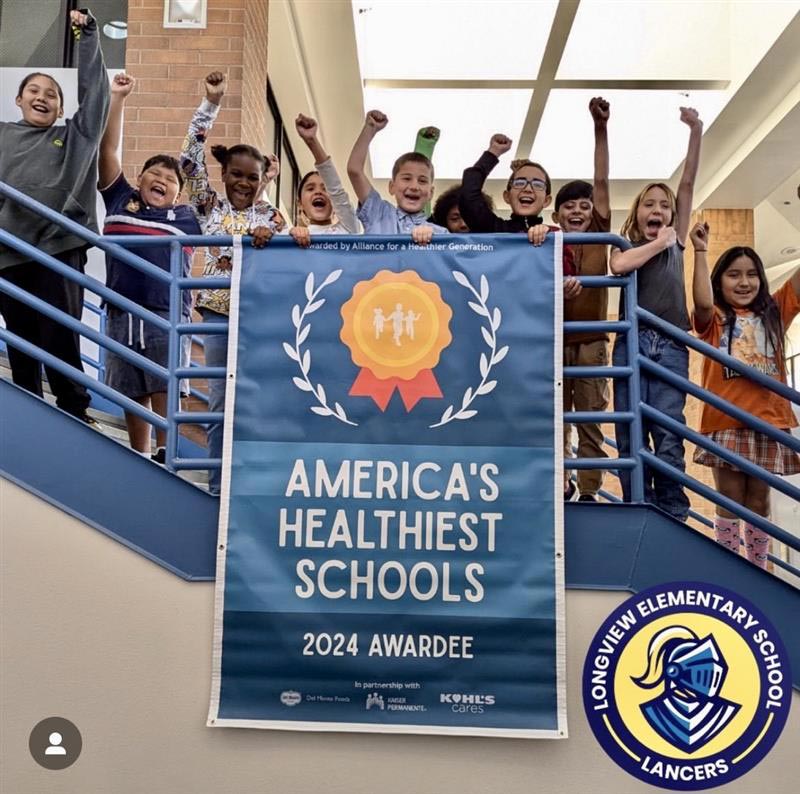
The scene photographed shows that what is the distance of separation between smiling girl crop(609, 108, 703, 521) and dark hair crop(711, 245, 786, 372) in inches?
9.1

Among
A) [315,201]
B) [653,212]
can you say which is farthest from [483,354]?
[315,201]

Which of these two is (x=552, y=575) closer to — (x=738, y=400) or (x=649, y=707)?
(x=649, y=707)

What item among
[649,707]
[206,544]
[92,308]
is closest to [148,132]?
[92,308]

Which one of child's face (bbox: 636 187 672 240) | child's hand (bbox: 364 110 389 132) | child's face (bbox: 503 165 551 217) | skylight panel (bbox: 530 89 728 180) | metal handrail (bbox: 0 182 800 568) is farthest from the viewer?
skylight panel (bbox: 530 89 728 180)

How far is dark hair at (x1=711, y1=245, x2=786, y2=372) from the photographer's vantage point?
375 cm

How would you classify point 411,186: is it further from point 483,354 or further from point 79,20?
point 79,20

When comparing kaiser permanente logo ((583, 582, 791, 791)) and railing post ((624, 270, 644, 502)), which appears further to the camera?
railing post ((624, 270, 644, 502))

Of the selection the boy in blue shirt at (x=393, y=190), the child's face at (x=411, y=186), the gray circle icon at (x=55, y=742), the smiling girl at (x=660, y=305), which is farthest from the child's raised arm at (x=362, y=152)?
the gray circle icon at (x=55, y=742)

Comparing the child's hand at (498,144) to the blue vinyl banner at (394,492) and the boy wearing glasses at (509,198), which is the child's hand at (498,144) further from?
the blue vinyl banner at (394,492)

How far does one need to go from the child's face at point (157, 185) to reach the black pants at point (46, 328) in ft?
1.25

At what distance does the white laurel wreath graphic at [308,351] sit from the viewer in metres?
3.12

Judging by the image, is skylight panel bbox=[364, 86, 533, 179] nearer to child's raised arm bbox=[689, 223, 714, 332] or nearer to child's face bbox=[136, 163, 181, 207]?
child's face bbox=[136, 163, 181, 207]

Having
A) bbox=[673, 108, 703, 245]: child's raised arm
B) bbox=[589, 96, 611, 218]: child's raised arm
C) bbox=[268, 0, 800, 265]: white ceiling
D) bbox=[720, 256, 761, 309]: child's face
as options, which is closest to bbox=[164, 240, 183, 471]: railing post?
bbox=[589, 96, 611, 218]: child's raised arm

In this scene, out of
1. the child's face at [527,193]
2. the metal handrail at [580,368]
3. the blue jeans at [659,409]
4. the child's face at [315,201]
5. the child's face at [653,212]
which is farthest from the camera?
the child's face at [315,201]
